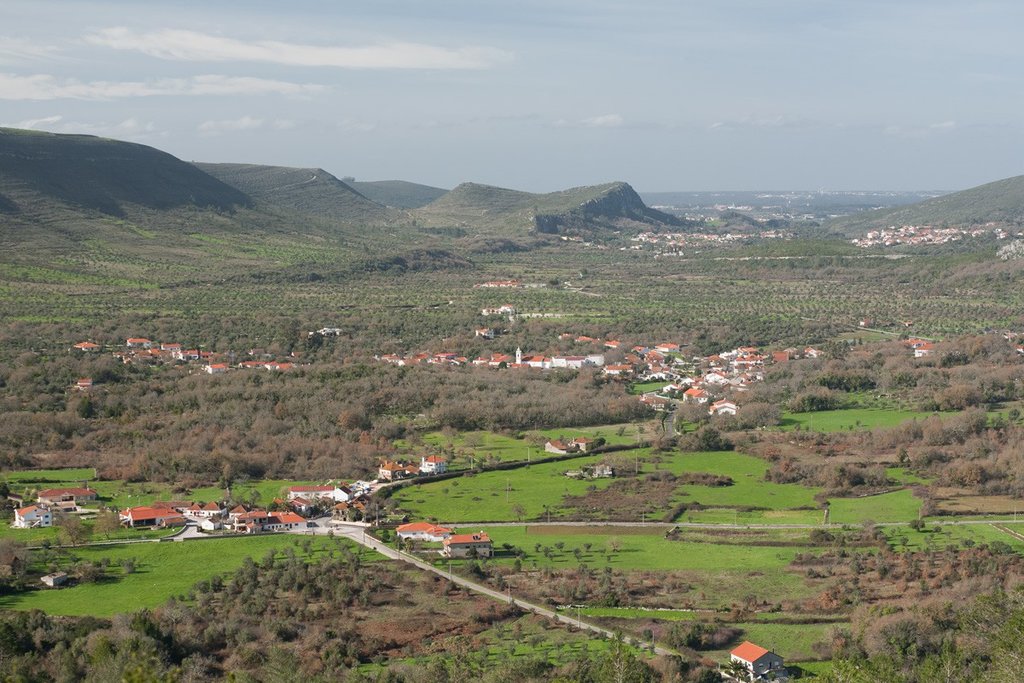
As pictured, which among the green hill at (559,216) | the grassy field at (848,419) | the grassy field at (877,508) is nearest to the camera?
the grassy field at (877,508)

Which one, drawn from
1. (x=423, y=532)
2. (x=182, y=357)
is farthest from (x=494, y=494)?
(x=182, y=357)

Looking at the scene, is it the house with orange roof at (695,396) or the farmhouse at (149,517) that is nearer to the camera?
the farmhouse at (149,517)

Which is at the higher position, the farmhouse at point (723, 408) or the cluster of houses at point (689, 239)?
the cluster of houses at point (689, 239)

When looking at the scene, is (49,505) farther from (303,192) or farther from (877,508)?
(303,192)

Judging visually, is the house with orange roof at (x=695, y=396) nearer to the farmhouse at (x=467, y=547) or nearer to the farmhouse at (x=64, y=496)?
the farmhouse at (x=467, y=547)

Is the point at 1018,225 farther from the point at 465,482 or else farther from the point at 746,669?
the point at 746,669

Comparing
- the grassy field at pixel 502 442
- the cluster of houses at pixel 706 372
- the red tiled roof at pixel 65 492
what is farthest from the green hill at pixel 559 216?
the red tiled roof at pixel 65 492

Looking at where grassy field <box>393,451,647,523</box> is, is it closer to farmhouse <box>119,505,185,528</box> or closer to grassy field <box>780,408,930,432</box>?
farmhouse <box>119,505,185,528</box>
